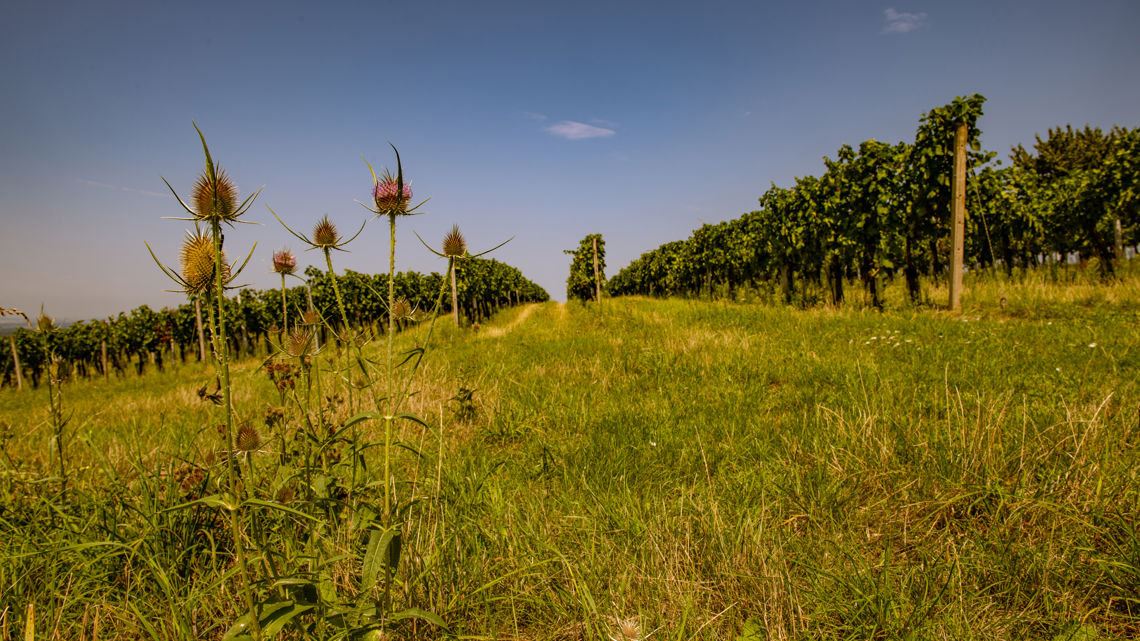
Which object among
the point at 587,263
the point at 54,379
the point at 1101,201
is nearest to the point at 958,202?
the point at 1101,201

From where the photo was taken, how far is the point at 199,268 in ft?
3.19

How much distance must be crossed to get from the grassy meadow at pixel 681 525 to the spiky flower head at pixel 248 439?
5 centimetres

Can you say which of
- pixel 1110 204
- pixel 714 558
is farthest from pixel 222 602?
pixel 1110 204

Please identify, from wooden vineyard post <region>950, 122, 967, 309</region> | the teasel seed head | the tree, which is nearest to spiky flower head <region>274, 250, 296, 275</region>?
the teasel seed head

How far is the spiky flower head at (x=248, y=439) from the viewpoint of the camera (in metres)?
1.04

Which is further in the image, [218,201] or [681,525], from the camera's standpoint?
[681,525]

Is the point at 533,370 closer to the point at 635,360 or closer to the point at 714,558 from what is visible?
the point at 635,360

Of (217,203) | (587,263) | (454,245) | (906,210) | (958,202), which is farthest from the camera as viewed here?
(587,263)

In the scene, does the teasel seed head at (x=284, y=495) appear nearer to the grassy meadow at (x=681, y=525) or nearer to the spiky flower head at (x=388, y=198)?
the grassy meadow at (x=681, y=525)

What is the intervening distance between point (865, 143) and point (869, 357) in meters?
9.26

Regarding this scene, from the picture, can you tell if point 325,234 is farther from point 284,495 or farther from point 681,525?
point 681,525

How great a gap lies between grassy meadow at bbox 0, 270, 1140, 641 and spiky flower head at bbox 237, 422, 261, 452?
0.05m

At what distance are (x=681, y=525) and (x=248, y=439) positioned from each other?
5.24 ft

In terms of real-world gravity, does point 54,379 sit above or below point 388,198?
below
